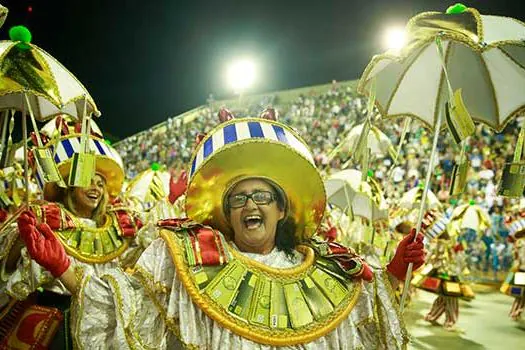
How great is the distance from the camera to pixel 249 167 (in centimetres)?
253

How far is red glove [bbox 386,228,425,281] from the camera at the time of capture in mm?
2352

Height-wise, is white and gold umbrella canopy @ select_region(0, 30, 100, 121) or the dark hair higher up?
white and gold umbrella canopy @ select_region(0, 30, 100, 121)

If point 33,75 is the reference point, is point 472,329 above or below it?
below

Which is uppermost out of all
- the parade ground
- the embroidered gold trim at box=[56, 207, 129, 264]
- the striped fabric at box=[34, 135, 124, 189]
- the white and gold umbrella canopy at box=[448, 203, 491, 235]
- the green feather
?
the green feather

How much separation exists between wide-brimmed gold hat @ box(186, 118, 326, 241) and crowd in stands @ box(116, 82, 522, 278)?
890 cm

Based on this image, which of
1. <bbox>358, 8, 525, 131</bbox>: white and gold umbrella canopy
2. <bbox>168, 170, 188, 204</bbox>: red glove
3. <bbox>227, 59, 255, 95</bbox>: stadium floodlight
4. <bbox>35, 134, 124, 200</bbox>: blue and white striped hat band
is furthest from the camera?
<bbox>227, 59, 255, 95</bbox>: stadium floodlight

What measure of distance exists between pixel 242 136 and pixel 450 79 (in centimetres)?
153

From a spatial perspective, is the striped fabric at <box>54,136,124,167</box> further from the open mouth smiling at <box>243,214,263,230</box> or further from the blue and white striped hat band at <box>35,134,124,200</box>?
the open mouth smiling at <box>243,214,263,230</box>

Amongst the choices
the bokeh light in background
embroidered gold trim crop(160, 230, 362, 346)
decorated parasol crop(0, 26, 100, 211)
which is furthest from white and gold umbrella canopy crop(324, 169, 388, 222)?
the bokeh light in background

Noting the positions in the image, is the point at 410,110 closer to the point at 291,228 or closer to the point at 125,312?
the point at 291,228

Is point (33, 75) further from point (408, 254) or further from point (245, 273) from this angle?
point (408, 254)

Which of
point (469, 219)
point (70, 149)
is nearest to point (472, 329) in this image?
point (469, 219)

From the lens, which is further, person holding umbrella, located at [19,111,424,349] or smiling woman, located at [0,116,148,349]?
smiling woman, located at [0,116,148,349]

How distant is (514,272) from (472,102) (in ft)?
25.0
